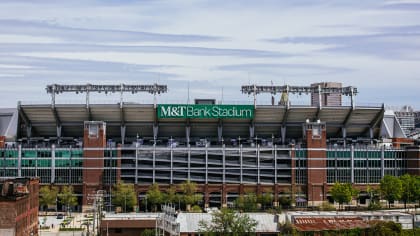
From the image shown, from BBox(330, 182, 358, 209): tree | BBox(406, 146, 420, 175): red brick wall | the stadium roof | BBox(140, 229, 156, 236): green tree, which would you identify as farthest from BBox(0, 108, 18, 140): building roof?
BBox(406, 146, 420, 175): red brick wall

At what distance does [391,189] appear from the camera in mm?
133750

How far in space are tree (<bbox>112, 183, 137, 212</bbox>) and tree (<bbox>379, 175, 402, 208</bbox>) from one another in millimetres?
43368

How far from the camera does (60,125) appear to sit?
152875 mm

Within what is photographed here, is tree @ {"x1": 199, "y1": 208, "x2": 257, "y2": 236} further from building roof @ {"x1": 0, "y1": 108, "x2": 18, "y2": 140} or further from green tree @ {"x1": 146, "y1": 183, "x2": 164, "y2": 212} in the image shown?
building roof @ {"x1": 0, "y1": 108, "x2": 18, "y2": 140}

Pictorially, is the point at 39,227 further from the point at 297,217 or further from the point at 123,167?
the point at 297,217

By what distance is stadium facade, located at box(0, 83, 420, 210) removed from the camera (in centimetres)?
14388

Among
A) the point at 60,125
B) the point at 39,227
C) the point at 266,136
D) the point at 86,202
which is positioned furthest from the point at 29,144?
the point at 266,136

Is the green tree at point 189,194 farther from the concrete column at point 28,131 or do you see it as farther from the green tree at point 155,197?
the concrete column at point 28,131

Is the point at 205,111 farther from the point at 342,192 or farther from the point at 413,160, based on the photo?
the point at 413,160

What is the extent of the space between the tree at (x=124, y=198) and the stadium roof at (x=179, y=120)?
17.8 metres

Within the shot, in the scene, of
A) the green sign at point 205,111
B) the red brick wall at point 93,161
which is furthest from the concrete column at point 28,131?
the green sign at point 205,111

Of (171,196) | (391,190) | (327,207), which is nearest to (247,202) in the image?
(327,207)

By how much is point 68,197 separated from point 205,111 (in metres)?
30.6

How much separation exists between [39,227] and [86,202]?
24189 millimetres
